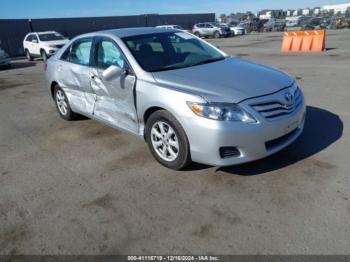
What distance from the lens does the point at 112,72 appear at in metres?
3.74

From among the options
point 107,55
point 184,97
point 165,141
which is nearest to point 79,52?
point 107,55

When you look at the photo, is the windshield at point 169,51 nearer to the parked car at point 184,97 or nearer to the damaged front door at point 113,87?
the parked car at point 184,97

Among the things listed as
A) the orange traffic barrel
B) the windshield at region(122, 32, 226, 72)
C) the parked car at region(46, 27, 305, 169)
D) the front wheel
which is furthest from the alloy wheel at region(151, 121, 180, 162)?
the front wheel

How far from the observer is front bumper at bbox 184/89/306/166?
3.03 meters

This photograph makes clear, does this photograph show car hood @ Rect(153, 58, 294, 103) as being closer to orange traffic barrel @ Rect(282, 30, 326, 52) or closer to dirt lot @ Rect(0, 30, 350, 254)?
dirt lot @ Rect(0, 30, 350, 254)

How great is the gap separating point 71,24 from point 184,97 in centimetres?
3145

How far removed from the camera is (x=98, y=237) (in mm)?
2654

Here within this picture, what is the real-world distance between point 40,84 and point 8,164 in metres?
7.24

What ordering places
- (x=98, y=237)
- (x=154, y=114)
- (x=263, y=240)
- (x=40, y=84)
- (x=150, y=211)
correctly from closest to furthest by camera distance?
(x=263, y=240) → (x=98, y=237) → (x=150, y=211) → (x=154, y=114) → (x=40, y=84)

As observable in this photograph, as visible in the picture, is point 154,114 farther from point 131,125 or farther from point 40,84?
point 40,84

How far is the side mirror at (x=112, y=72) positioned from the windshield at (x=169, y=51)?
0.90 feet

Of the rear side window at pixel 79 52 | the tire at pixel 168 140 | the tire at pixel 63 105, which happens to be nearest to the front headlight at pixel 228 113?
the tire at pixel 168 140

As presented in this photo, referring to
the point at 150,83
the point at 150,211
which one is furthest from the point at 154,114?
the point at 150,211

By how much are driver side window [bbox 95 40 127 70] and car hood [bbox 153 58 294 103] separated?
65cm
